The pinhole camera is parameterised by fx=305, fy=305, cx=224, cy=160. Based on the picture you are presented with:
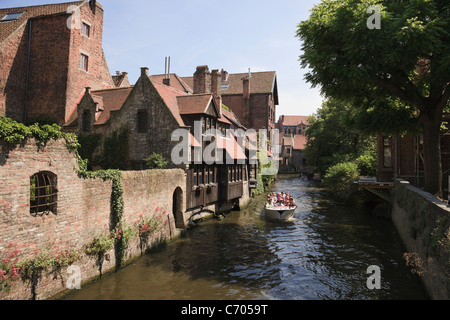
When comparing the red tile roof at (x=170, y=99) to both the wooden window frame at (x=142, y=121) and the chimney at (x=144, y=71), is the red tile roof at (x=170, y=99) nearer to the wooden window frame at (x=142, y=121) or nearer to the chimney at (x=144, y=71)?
the chimney at (x=144, y=71)

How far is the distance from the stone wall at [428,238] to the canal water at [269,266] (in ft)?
2.87

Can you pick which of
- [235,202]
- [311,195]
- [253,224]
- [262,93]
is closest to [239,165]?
[235,202]

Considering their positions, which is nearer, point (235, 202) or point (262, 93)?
point (235, 202)

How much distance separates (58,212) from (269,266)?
27.2 feet

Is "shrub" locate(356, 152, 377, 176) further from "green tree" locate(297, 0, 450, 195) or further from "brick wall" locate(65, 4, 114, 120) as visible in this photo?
"brick wall" locate(65, 4, 114, 120)

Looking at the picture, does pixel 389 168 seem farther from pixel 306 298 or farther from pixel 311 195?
pixel 306 298

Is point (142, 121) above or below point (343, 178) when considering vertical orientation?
above

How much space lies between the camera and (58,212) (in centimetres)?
912

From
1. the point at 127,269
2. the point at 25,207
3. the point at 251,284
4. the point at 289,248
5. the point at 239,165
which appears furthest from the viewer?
the point at 239,165

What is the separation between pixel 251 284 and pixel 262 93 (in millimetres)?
36249

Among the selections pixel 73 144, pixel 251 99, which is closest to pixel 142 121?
pixel 73 144

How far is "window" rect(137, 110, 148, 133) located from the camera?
19167 millimetres

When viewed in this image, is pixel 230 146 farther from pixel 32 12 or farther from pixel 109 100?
pixel 32 12
